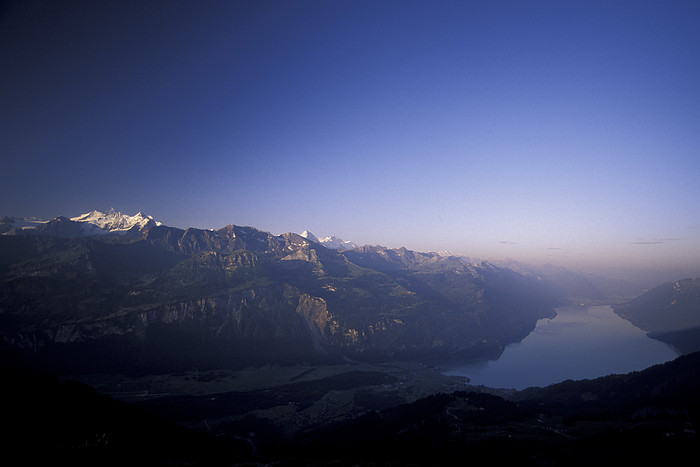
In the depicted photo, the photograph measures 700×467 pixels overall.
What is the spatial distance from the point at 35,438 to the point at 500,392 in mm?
216361

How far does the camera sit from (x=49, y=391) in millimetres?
90062

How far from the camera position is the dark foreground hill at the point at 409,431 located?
66.4 m

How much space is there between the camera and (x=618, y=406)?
14175cm

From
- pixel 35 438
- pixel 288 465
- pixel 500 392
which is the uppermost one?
pixel 35 438

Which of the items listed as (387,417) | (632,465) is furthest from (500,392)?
(632,465)

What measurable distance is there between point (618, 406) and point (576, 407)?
16.6 metres

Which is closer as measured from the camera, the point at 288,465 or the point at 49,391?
the point at 288,465

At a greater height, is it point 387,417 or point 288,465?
point 288,465

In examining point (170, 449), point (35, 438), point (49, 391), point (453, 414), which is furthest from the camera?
point (453, 414)

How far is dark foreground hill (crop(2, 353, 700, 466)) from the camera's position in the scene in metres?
66.4

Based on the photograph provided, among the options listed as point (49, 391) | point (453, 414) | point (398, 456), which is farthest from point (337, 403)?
point (49, 391)

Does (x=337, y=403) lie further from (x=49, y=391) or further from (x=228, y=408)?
(x=49, y=391)

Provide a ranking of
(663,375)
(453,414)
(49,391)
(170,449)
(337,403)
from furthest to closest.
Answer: (337,403) < (663,375) < (453,414) < (49,391) < (170,449)

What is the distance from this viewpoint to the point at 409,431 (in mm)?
125125
